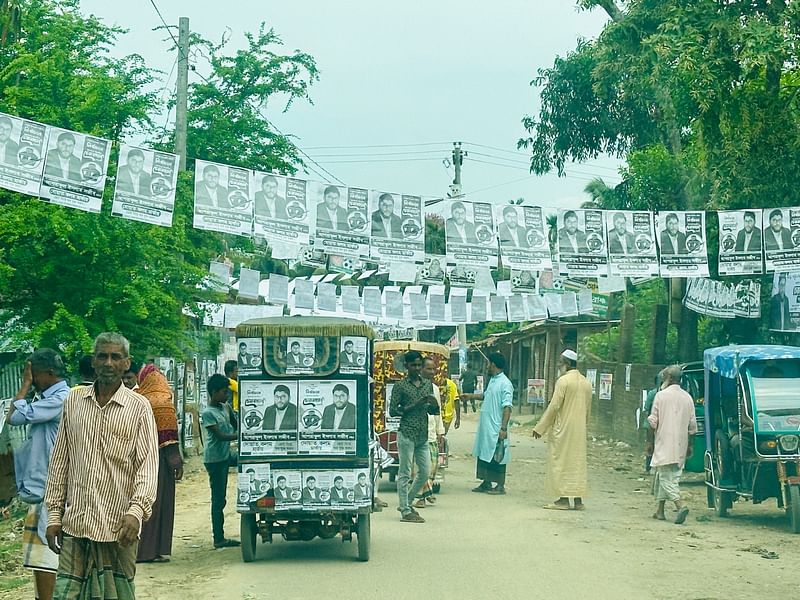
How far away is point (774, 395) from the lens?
13812 millimetres

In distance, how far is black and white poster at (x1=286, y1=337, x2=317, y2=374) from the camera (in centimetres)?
1082

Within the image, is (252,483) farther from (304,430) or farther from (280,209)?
(280,209)

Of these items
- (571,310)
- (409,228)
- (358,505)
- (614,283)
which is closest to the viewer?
(358,505)

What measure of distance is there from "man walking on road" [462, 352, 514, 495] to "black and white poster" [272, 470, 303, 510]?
6.91 metres

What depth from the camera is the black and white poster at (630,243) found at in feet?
58.5

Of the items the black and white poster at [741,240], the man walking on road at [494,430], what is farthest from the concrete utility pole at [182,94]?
the black and white poster at [741,240]

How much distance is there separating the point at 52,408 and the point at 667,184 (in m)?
20.2

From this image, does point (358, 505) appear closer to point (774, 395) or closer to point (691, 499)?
point (774, 395)

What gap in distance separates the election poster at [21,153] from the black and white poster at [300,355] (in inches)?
175

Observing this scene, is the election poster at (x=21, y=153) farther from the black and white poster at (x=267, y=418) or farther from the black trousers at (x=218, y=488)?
the black and white poster at (x=267, y=418)

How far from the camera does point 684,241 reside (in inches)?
703

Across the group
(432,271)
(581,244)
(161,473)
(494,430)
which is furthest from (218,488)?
(432,271)

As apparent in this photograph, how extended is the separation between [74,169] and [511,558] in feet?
23.1

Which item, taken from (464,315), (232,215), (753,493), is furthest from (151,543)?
(464,315)
